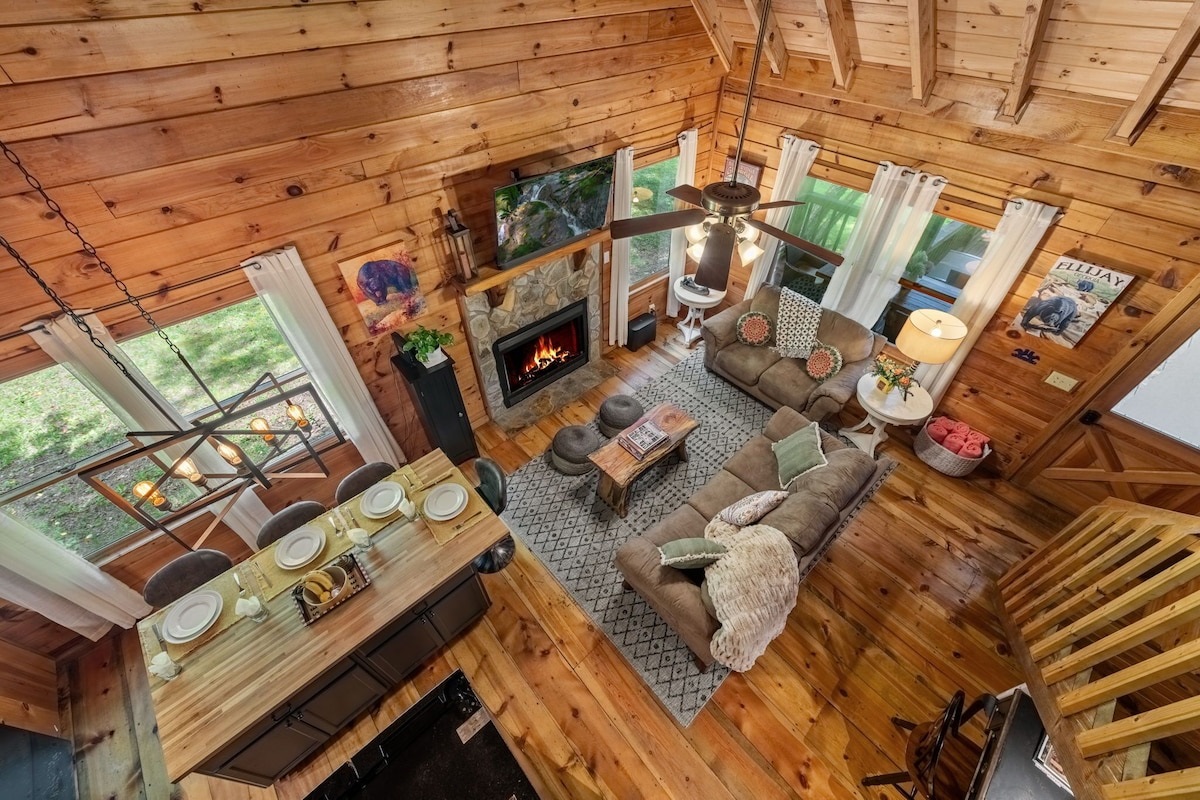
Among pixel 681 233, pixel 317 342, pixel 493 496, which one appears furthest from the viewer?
pixel 681 233

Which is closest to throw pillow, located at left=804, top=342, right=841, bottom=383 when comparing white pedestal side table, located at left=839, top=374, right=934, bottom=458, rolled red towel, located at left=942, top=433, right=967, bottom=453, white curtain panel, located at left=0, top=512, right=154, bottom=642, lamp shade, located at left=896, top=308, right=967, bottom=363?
white pedestal side table, located at left=839, top=374, right=934, bottom=458

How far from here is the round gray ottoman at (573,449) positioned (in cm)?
400

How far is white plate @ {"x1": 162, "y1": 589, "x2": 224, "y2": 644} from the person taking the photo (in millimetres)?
2295

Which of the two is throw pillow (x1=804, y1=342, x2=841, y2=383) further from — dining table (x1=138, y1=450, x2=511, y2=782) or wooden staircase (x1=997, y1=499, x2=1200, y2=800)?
dining table (x1=138, y1=450, x2=511, y2=782)

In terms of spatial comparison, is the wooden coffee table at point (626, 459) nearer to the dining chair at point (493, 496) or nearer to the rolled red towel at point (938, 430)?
the dining chair at point (493, 496)

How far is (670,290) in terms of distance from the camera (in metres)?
5.62

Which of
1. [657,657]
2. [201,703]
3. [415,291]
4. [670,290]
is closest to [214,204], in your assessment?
[415,291]

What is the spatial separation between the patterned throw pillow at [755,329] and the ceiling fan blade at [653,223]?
253 centimetres

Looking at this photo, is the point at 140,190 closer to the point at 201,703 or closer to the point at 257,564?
the point at 257,564

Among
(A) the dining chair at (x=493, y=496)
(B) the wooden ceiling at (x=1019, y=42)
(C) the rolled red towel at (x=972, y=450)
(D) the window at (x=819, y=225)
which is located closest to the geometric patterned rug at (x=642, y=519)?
(A) the dining chair at (x=493, y=496)

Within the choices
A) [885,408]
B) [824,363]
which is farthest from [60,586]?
[885,408]

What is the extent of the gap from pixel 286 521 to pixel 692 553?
8.54ft

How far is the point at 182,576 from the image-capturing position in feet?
9.02

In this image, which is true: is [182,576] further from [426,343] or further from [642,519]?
[642,519]
